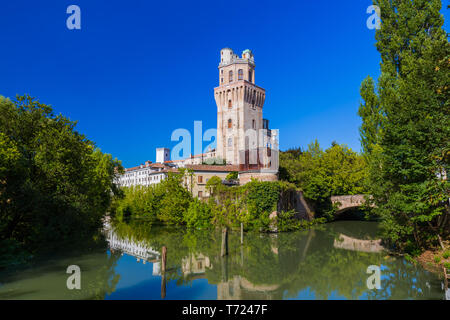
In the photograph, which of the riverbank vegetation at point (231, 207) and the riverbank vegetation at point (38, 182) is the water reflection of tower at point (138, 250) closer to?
the riverbank vegetation at point (38, 182)

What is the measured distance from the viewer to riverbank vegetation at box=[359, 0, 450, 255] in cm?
1181

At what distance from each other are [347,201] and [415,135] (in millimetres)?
20607

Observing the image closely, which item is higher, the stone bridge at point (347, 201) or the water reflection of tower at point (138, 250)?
the stone bridge at point (347, 201)

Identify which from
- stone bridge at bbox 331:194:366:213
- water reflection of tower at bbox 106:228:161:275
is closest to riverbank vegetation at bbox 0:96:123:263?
water reflection of tower at bbox 106:228:161:275

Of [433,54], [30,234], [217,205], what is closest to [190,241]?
[217,205]

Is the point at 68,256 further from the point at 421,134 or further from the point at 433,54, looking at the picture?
the point at 433,54

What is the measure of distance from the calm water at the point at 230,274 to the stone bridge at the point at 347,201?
32.7 ft

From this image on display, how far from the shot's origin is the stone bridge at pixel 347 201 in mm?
30278

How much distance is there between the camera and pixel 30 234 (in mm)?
16812

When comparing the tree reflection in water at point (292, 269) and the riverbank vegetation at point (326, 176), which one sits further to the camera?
the riverbank vegetation at point (326, 176)

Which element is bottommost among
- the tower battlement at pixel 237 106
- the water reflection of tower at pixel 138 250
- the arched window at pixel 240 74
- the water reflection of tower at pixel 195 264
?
the water reflection of tower at pixel 138 250

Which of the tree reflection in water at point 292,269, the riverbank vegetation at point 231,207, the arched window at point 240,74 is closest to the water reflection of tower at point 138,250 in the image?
the tree reflection in water at point 292,269

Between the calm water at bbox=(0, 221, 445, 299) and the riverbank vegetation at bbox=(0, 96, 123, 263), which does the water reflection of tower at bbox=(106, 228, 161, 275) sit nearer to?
the calm water at bbox=(0, 221, 445, 299)
